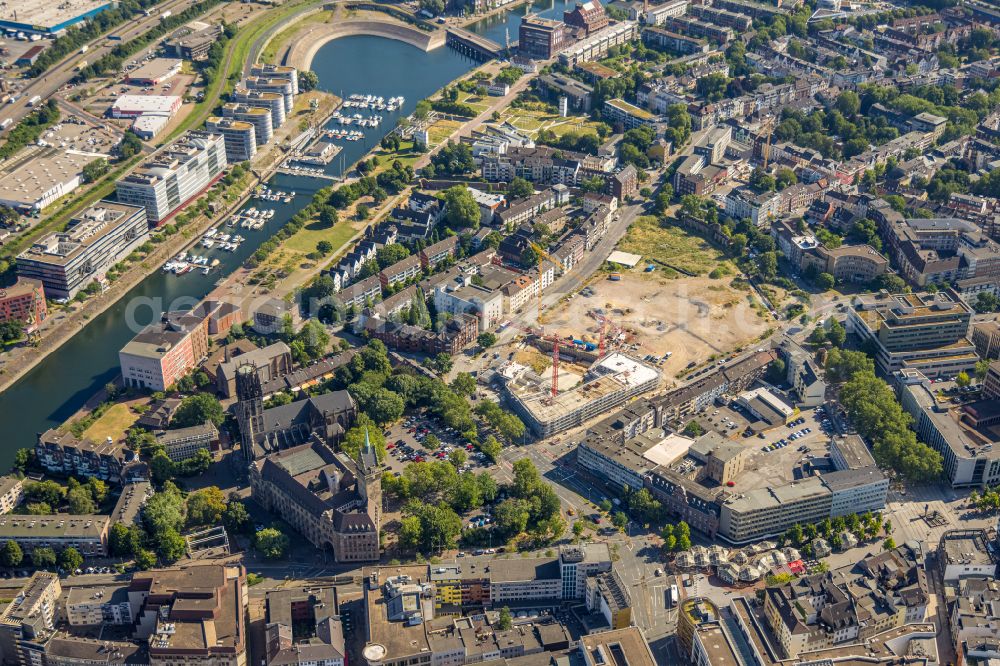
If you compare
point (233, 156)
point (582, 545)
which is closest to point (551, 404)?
point (582, 545)

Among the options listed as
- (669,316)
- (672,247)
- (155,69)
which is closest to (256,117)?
(155,69)

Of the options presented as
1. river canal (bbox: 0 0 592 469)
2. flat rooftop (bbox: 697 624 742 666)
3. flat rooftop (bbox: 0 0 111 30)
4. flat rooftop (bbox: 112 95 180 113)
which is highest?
flat rooftop (bbox: 0 0 111 30)

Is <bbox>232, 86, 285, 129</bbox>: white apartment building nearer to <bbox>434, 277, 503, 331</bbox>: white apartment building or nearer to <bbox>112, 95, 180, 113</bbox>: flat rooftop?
<bbox>112, 95, 180, 113</bbox>: flat rooftop

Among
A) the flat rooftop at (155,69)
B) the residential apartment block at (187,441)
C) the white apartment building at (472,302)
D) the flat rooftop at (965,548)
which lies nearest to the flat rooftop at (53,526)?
the residential apartment block at (187,441)

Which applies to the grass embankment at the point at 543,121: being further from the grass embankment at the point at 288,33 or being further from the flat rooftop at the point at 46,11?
the flat rooftop at the point at 46,11

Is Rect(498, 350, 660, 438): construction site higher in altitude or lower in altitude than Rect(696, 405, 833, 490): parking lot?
Result: higher

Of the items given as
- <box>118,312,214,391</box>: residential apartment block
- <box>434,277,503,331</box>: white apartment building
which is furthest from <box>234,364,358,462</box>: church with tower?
<box>434,277,503,331</box>: white apartment building

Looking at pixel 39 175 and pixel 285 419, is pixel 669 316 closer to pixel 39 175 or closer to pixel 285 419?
pixel 285 419
